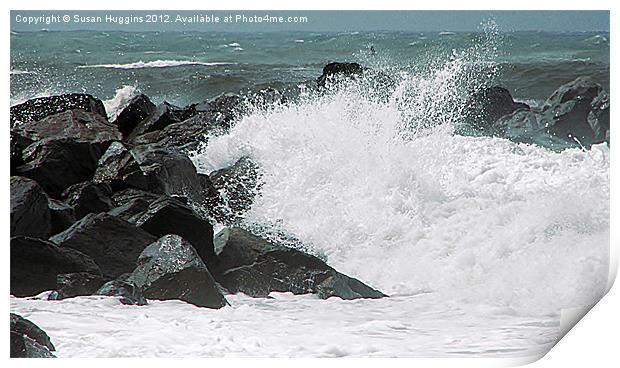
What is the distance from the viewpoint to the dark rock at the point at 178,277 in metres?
5.75

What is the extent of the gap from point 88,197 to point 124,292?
1.98 feet

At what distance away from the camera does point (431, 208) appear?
6012 millimetres

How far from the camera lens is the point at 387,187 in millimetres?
6051

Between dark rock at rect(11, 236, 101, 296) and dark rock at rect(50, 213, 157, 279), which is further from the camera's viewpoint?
dark rock at rect(50, 213, 157, 279)

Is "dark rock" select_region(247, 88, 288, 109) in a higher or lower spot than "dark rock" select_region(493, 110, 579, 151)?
higher

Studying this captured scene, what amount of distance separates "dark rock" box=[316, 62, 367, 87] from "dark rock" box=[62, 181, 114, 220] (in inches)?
52.0

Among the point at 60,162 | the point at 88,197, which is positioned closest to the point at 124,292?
the point at 88,197

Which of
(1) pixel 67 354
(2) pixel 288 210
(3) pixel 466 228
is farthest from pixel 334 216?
(1) pixel 67 354

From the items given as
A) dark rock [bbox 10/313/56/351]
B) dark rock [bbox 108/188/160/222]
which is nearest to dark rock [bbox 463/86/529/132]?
dark rock [bbox 108/188/160/222]

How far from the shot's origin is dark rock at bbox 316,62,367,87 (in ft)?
19.6

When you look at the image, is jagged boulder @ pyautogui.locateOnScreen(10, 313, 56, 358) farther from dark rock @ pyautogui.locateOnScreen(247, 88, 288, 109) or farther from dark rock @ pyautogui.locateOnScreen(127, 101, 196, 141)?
dark rock @ pyautogui.locateOnScreen(247, 88, 288, 109)

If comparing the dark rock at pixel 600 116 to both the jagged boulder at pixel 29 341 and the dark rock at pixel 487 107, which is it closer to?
the dark rock at pixel 487 107

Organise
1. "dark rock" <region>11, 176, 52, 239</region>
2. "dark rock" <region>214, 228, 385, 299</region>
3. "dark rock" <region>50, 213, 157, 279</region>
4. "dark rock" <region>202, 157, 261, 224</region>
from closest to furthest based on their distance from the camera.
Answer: "dark rock" <region>11, 176, 52, 239</region>, "dark rock" <region>50, 213, 157, 279</region>, "dark rock" <region>214, 228, 385, 299</region>, "dark rock" <region>202, 157, 261, 224</region>

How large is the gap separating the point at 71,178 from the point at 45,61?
0.67 metres
